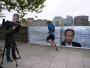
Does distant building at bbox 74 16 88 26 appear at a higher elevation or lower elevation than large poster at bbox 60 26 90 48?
higher

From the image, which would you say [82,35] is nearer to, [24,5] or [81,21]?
[81,21]

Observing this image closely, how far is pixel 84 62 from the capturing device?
855 centimetres

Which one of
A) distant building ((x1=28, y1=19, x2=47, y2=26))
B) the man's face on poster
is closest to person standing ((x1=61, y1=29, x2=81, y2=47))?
the man's face on poster

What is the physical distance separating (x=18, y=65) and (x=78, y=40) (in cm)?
599

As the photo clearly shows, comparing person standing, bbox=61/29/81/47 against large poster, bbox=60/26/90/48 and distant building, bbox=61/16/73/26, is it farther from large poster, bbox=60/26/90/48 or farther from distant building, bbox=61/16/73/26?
distant building, bbox=61/16/73/26

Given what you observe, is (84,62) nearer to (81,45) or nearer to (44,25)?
(81,45)

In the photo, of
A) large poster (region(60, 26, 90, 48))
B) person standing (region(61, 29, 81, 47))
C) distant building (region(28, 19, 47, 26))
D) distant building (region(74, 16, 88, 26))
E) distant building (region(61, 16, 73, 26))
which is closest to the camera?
large poster (region(60, 26, 90, 48))

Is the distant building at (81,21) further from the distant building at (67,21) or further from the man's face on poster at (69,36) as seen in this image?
the man's face on poster at (69,36)

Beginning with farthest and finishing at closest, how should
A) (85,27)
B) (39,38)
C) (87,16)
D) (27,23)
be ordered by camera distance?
(27,23), (39,38), (87,16), (85,27)

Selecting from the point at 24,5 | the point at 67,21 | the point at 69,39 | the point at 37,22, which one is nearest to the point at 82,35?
the point at 69,39

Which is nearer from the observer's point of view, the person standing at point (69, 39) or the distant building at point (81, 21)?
the distant building at point (81, 21)

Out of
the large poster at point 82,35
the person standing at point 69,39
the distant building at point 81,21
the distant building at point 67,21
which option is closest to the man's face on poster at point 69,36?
the person standing at point 69,39

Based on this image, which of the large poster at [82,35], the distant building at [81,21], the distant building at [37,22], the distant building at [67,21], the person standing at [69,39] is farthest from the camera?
the distant building at [37,22]

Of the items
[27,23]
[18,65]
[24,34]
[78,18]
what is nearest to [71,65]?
[18,65]
